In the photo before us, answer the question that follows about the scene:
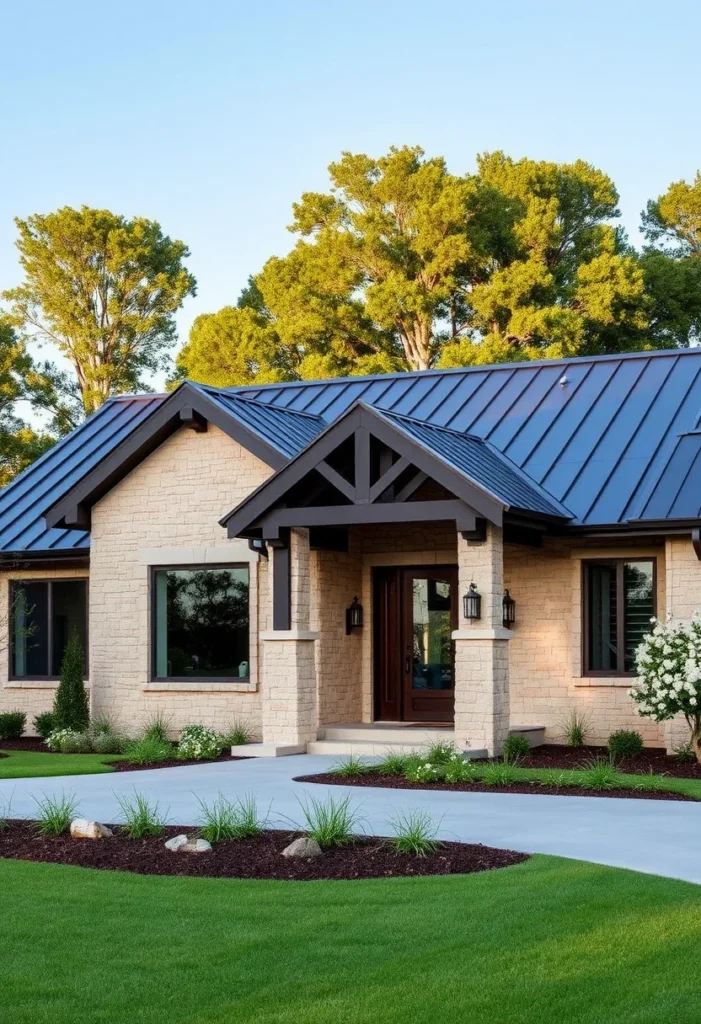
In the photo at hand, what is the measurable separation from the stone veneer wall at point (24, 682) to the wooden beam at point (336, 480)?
673 cm

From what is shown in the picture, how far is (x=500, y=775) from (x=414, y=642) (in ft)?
22.0

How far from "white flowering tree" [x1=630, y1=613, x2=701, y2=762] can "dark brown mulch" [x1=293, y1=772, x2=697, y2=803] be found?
2.37 metres

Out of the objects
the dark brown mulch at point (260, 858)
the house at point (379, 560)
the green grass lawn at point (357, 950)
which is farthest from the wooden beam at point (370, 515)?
the green grass lawn at point (357, 950)

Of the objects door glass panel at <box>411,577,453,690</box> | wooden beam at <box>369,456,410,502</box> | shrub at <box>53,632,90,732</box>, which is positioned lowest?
shrub at <box>53,632,90,732</box>

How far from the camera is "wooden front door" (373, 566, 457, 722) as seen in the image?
2075 centimetres

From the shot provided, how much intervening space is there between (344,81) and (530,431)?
20.2 feet

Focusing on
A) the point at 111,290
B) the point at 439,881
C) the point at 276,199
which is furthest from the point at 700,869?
the point at 111,290

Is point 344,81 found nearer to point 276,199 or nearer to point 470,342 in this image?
point 470,342

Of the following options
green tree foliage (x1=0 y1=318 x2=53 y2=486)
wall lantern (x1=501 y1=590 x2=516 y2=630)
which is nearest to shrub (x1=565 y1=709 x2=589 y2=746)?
wall lantern (x1=501 y1=590 x2=516 y2=630)

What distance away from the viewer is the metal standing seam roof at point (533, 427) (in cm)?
1908

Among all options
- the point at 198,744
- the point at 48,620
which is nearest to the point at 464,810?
the point at 198,744

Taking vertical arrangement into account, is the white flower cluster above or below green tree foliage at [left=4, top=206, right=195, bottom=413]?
below

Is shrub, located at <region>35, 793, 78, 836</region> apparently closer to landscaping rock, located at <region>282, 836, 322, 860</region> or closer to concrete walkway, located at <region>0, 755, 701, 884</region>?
concrete walkway, located at <region>0, 755, 701, 884</region>

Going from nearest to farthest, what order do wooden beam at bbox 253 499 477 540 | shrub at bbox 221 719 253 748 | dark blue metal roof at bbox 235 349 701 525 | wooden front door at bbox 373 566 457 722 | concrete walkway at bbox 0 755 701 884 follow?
concrete walkway at bbox 0 755 701 884, wooden beam at bbox 253 499 477 540, shrub at bbox 221 719 253 748, dark blue metal roof at bbox 235 349 701 525, wooden front door at bbox 373 566 457 722
